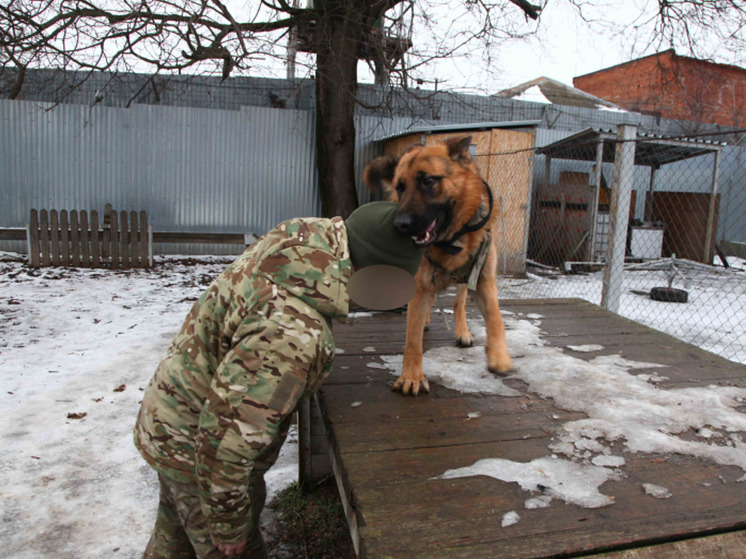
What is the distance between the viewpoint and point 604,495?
1.58 metres

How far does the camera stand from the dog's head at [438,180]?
2.38m

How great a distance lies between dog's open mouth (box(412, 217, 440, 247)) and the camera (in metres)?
1.80

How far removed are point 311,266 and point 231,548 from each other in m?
0.93

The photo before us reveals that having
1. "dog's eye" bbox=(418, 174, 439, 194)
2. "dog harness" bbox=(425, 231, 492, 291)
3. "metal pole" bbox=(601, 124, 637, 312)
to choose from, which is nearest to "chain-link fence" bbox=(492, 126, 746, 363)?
"metal pole" bbox=(601, 124, 637, 312)

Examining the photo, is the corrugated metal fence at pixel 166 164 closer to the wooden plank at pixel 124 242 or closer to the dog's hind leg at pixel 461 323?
the wooden plank at pixel 124 242

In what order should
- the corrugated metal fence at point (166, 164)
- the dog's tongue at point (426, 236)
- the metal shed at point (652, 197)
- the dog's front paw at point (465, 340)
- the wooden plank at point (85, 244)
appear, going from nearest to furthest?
the dog's tongue at point (426, 236)
the dog's front paw at point (465, 340)
the wooden plank at point (85, 244)
the corrugated metal fence at point (166, 164)
the metal shed at point (652, 197)

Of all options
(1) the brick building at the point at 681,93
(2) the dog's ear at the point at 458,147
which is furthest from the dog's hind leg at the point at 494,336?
(1) the brick building at the point at 681,93

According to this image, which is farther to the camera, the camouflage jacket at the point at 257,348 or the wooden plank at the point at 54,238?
the wooden plank at the point at 54,238

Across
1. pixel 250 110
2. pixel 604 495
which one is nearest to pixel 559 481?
pixel 604 495

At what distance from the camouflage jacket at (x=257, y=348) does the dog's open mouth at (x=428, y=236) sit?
0.34 m

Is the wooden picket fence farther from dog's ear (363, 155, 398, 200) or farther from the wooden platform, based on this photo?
the wooden platform

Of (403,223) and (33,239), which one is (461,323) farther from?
(33,239)

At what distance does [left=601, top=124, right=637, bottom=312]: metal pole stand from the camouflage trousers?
369cm

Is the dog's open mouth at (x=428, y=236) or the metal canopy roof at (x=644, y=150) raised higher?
the metal canopy roof at (x=644, y=150)
